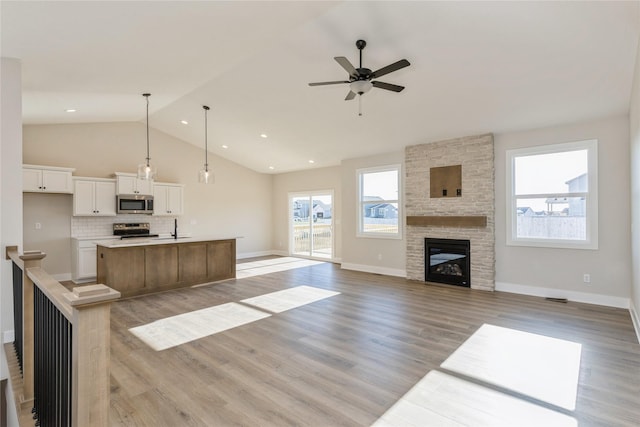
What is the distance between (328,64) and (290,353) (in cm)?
365

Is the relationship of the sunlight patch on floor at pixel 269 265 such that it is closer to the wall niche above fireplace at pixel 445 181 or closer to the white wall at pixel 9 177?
the wall niche above fireplace at pixel 445 181

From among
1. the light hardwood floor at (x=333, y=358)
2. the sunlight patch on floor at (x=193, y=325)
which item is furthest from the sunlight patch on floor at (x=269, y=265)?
the sunlight patch on floor at (x=193, y=325)

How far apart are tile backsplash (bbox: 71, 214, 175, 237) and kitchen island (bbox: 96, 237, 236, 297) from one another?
1.54 metres

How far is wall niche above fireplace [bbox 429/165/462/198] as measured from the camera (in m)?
6.11

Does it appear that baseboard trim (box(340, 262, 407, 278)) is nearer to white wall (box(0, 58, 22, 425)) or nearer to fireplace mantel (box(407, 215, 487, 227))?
fireplace mantel (box(407, 215, 487, 227))

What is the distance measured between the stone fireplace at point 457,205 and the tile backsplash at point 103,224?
6.02 m

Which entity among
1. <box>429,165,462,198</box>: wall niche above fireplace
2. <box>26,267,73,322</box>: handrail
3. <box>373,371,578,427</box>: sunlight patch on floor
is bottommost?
<box>373,371,578,427</box>: sunlight patch on floor

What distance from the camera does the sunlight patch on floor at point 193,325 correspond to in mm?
3576

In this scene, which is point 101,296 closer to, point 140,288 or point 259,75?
point 259,75

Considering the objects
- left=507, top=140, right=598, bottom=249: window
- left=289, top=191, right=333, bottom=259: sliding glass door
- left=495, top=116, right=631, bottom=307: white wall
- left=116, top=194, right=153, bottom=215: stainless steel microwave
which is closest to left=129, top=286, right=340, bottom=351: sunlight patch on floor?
left=495, top=116, right=631, bottom=307: white wall

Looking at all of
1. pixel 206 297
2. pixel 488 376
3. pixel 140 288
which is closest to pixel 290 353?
pixel 488 376

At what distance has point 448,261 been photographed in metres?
6.30

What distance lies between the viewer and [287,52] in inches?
167

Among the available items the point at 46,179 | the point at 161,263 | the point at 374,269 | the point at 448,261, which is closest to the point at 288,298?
the point at 161,263
